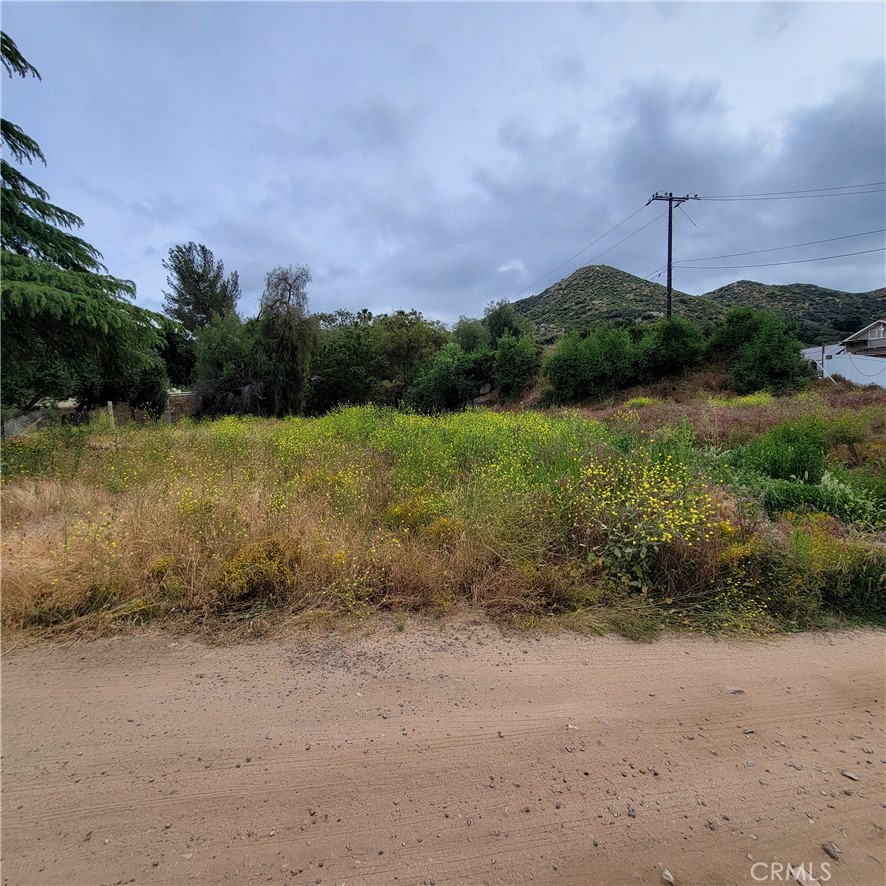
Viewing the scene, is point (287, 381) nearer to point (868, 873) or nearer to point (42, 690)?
point (42, 690)

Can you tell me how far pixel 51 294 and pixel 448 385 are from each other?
77.0 ft

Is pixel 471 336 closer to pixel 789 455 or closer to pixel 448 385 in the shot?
pixel 448 385

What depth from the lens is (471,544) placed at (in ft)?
12.3

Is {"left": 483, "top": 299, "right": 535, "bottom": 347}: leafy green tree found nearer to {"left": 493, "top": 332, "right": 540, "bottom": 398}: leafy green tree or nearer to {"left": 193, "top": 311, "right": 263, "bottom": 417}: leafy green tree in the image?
{"left": 493, "top": 332, "right": 540, "bottom": 398}: leafy green tree

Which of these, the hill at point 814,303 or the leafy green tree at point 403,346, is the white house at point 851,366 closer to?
the leafy green tree at point 403,346

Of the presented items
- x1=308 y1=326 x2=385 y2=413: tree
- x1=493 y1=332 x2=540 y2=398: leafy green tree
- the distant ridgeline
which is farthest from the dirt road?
the distant ridgeline

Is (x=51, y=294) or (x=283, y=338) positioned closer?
(x=51, y=294)

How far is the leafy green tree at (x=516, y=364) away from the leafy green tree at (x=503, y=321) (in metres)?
8.82

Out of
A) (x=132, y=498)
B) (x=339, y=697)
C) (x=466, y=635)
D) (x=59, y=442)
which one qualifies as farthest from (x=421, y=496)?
(x=59, y=442)

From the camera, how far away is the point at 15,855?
5.01ft

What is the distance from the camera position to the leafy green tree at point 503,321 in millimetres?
36000

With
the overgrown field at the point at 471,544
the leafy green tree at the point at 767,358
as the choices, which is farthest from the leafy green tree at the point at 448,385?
the overgrown field at the point at 471,544

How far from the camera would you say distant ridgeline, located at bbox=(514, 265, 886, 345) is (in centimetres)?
4869

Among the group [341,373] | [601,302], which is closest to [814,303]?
[601,302]
